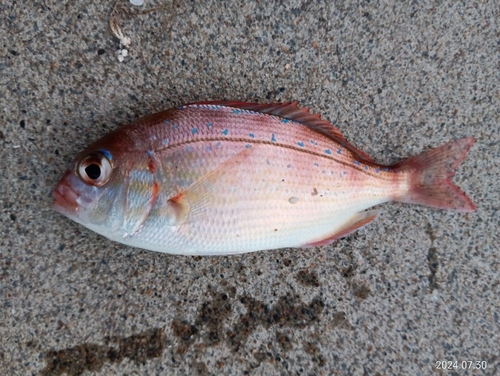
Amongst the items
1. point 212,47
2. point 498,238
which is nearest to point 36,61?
point 212,47

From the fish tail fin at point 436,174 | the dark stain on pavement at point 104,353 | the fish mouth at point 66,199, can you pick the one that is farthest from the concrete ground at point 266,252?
the fish mouth at point 66,199

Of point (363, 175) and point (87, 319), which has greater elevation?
point (363, 175)

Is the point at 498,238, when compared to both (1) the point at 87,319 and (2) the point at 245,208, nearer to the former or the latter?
(2) the point at 245,208

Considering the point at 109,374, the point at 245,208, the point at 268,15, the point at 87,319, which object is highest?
the point at 268,15

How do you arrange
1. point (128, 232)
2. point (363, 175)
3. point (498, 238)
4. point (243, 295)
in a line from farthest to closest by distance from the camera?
point (498, 238), point (243, 295), point (363, 175), point (128, 232)

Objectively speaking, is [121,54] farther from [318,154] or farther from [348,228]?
[348,228]

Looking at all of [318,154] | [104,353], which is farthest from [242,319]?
[318,154]

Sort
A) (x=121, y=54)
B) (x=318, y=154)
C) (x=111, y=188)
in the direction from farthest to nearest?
(x=121, y=54) → (x=318, y=154) → (x=111, y=188)
